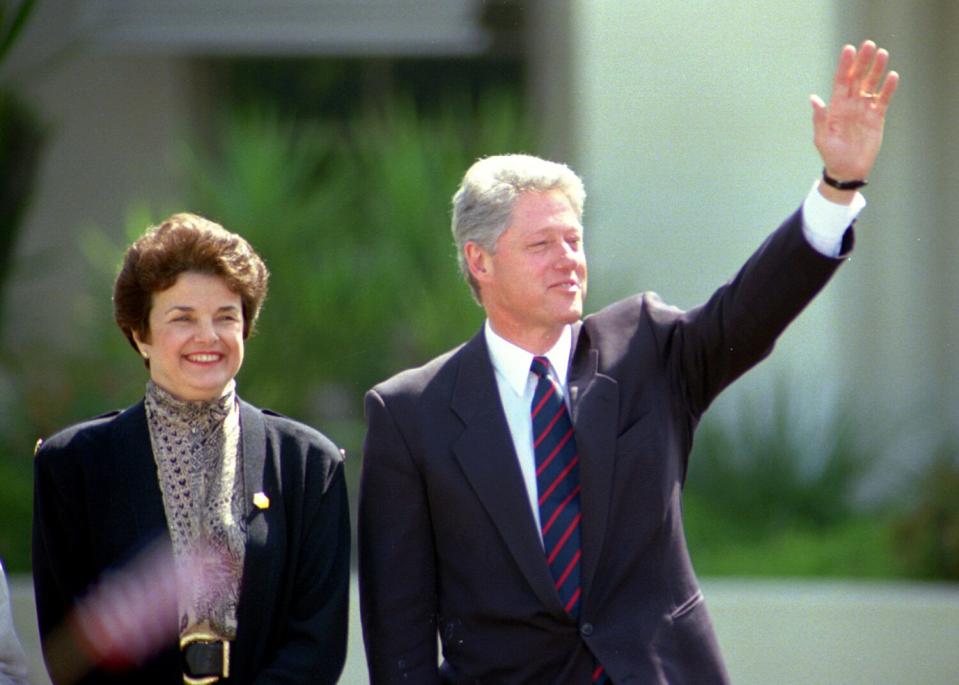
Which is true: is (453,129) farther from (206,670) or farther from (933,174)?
(206,670)

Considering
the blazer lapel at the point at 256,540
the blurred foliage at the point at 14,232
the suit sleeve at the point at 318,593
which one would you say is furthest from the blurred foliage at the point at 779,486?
the blazer lapel at the point at 256,540

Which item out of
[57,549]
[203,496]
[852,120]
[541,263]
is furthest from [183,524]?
[852,120]

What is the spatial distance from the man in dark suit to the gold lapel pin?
24 cm

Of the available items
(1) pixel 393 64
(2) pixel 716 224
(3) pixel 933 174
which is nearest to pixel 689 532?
(2) pixel 716 224

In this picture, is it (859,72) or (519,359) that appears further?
(519,359)

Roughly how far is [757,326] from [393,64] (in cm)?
610

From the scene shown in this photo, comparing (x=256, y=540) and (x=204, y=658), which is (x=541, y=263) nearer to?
(x=256, y=540)

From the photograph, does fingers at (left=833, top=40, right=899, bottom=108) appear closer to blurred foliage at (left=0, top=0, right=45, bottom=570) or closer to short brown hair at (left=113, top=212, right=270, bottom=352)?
short brown hair at (left=113, top=212, right=270, bottom=352)

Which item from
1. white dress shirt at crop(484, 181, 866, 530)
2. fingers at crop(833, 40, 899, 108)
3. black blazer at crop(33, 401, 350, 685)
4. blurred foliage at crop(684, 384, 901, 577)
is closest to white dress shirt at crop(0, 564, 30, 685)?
black blazer at crop(33, 401, 350, 685)

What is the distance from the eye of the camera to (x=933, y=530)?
21.6 feet

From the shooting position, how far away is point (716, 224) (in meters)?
8.17

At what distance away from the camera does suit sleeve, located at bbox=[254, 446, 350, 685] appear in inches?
132

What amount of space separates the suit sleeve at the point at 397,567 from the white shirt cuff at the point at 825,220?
99 cm

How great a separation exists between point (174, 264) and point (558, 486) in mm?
955
